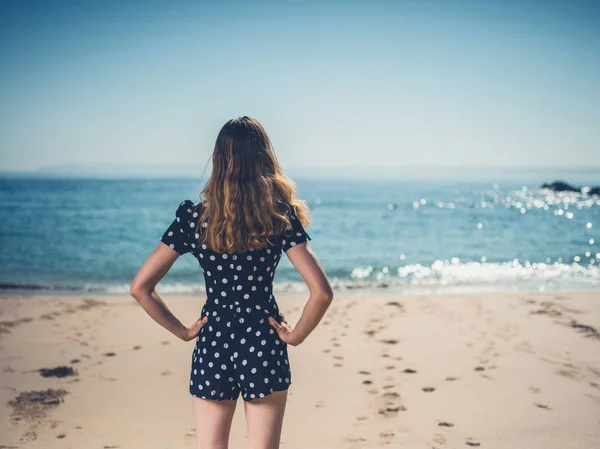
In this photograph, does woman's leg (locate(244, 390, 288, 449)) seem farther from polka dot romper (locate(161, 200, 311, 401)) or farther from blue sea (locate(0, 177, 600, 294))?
blue sea (locate(0, 177, 600, 294))

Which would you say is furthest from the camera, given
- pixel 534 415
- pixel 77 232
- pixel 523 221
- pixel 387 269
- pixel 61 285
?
pixel 523 221

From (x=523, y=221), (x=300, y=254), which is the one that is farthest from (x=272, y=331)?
(x=523, y=221)

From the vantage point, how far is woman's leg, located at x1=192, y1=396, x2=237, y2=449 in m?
2.23

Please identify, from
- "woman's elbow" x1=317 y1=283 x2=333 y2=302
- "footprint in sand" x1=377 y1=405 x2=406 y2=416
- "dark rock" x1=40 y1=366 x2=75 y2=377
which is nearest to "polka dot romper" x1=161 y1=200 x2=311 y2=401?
"woman's elbow" x1=317 y1=283 x2=333 y2=302

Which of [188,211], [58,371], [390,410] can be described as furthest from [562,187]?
[188,211]

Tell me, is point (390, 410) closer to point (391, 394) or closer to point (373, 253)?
point (391, 394)

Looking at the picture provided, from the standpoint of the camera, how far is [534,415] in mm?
4617

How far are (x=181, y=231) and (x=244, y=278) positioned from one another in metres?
0.33

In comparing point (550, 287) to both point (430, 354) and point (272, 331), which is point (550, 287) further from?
point (272, 331)

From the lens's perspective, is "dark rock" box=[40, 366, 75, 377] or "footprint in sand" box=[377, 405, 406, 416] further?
"dark rock" box=[40, 366, 75, 377]

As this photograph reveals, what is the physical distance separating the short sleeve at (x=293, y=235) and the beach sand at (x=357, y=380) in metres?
2.67

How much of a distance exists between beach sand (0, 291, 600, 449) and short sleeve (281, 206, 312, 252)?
2.67 metres

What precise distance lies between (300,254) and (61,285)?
37.9 ft

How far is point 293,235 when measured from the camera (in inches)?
83.2
